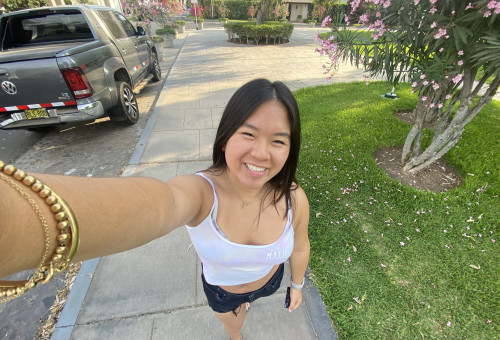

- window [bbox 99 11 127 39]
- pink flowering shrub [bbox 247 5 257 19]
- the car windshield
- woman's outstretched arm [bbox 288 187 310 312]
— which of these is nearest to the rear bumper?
the car windshield

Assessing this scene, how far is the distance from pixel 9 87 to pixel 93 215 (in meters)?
4.22

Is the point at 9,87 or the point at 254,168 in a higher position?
the point at 254,168

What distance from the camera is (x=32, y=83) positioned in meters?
3.28

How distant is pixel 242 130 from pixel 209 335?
1.62 metres

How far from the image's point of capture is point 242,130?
0.99m

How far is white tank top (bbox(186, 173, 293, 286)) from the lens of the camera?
103cm

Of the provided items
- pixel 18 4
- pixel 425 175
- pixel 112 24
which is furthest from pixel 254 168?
pixel 18 4

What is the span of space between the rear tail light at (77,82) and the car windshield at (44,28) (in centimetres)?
163

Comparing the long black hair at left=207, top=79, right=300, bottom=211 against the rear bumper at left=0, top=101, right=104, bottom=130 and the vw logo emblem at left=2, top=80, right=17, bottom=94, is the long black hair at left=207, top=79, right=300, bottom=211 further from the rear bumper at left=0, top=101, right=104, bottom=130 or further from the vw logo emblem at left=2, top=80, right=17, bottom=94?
the vw logo emblem at left=2, top=80, right=17, bottom=94

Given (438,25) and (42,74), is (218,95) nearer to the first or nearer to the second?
(42,74)

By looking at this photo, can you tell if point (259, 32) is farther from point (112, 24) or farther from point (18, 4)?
point (18, 4)

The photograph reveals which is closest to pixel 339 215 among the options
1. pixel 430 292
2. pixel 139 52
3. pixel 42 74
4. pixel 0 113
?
pixel 430 292

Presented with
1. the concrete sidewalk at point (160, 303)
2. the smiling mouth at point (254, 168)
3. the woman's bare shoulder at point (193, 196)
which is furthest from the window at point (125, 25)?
the smiling mouth at point (254, 168)

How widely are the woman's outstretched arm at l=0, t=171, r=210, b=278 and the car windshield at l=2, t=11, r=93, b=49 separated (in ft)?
17.2
